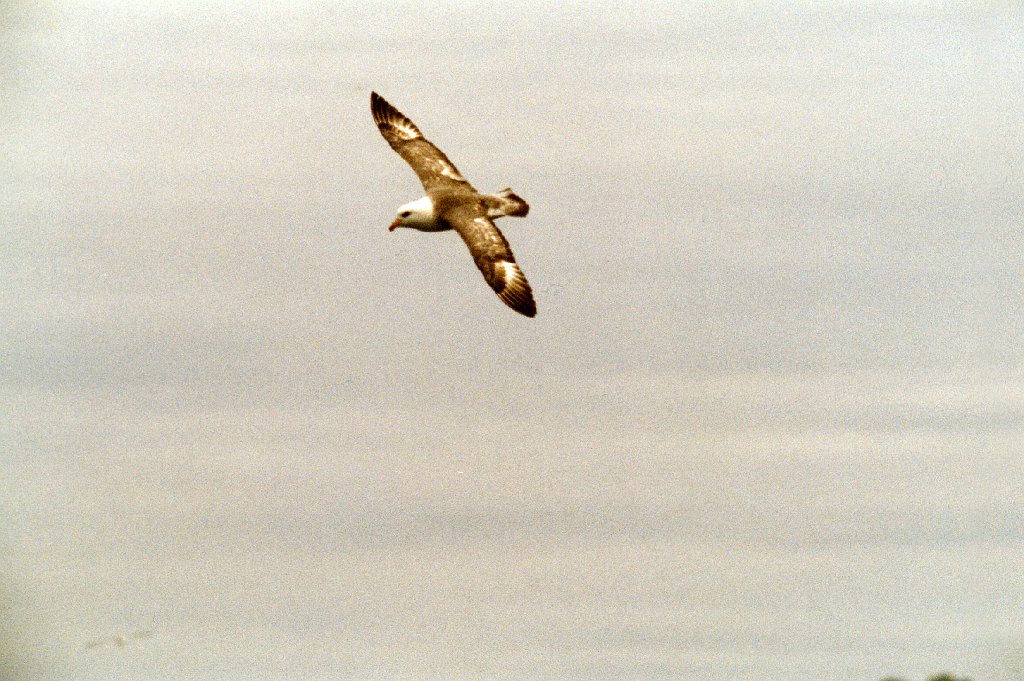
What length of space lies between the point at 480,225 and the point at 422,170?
3891 mm

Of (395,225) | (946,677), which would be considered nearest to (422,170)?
(395,225)

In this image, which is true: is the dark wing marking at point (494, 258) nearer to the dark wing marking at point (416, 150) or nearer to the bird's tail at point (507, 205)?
the bird's tail at point (507, 205)

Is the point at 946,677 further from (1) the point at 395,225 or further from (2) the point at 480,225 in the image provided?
(1) the point at 395,225

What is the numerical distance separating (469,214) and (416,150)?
4604mm

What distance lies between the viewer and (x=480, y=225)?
2923cm

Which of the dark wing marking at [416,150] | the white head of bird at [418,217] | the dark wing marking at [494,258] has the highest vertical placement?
the dark wing marking at [416,150]

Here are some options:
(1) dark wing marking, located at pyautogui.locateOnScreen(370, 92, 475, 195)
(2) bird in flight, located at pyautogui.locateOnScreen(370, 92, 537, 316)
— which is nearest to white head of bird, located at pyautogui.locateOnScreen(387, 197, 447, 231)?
(2) bird in flight, located at pyautogui.locateOnScreen(370, 92, 537, 316)

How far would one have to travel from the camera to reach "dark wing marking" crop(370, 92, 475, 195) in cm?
3162

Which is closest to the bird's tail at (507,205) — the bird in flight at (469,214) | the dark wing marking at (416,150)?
the bird in flight at (469,214)

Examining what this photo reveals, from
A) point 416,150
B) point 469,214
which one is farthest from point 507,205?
point 416,150

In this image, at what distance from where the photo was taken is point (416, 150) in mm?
33594

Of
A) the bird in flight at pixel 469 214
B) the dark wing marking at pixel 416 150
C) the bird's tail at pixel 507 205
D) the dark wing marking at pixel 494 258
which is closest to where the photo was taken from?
the dark wing marking at pixel 494 258

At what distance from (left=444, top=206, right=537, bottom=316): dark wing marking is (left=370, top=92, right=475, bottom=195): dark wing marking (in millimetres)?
1430

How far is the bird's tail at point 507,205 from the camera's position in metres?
29.7
